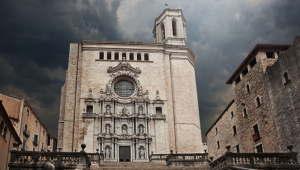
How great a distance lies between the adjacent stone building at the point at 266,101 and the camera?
23.9m

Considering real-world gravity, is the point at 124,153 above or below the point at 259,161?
above

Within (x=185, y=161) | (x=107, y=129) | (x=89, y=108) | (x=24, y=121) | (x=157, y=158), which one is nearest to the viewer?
(x=185, y=161)

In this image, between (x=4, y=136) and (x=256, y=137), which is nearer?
(x=4, y=136)

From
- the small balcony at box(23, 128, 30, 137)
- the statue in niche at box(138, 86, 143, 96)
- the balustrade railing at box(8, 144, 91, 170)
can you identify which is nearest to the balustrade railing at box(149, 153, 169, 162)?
the statue in niche at box(138, 86, 143, 96)

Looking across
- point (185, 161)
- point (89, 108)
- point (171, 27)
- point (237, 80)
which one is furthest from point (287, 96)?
point (171, 27)

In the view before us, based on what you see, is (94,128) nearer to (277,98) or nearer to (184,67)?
(184,67)

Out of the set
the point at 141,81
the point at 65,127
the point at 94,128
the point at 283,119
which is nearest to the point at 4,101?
the point at 65,127

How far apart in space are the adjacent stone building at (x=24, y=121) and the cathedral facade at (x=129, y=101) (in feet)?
12.2

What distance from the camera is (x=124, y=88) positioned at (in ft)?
118

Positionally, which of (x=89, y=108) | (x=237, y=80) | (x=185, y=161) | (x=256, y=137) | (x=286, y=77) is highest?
(x=237, y=80)

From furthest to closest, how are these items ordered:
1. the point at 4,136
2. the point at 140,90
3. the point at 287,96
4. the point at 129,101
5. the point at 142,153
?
1. the point at 140,90
2. the point at 129,101
3. the point at 142,153
4. the point at 287,96
5. the point at 4,136

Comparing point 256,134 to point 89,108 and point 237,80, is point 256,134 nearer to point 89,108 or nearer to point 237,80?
point 237,80

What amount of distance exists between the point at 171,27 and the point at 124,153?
18407 millimetres

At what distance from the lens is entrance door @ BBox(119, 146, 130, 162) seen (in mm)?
32094
